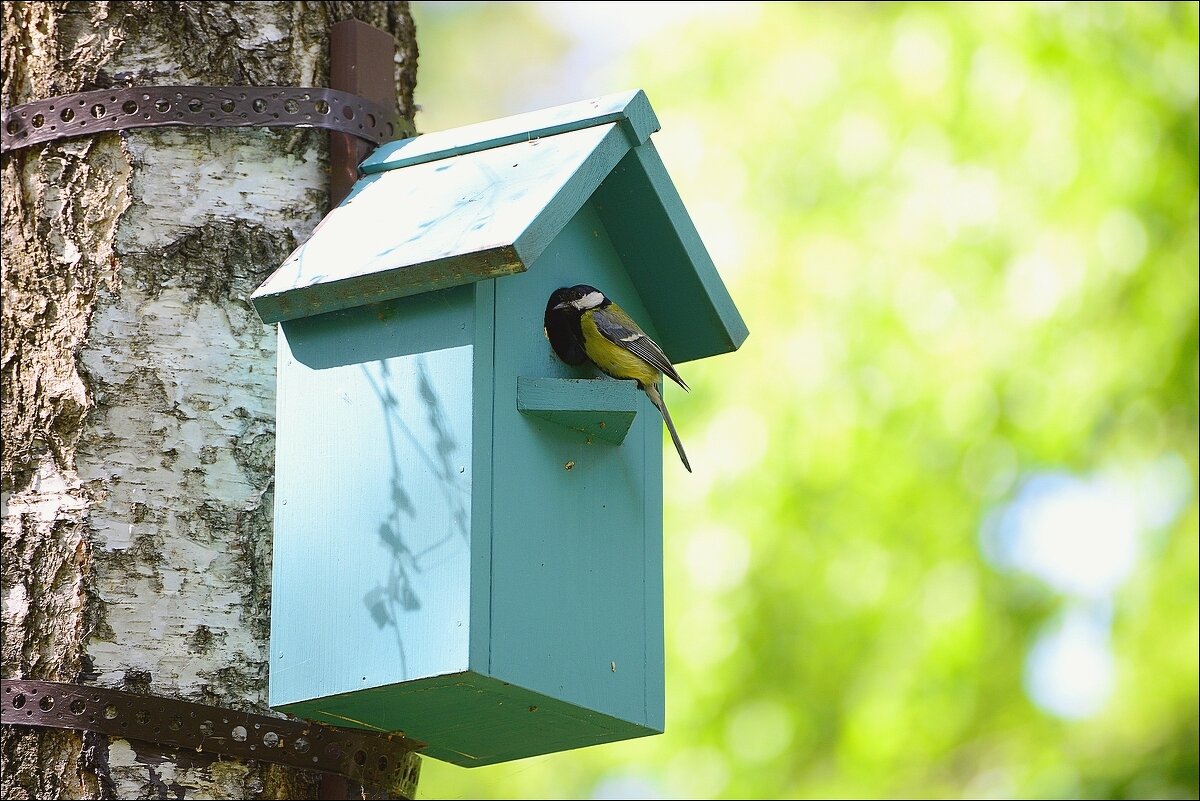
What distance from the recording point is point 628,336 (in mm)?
2928

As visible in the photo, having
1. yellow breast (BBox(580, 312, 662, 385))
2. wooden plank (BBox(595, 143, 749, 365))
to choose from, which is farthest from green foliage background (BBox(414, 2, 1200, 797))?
yellow breast (BBox(580, 312, 662, 385))

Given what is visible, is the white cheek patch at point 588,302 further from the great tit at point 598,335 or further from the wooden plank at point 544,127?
the wooden plank at point 544,127

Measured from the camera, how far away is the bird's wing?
2.88 meters

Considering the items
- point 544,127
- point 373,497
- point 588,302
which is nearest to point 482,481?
point 373,497

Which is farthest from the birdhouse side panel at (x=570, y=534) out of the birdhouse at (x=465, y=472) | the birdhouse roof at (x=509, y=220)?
the birdhouse roof at (x=509, y=220)

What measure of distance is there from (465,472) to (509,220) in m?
0.41

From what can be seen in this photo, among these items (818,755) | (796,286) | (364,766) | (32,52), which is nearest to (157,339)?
(32,52)

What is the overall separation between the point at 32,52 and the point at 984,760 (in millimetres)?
4113

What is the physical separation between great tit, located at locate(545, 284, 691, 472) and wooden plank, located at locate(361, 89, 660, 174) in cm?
29

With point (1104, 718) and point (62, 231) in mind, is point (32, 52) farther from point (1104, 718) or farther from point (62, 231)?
point (1104, 718)

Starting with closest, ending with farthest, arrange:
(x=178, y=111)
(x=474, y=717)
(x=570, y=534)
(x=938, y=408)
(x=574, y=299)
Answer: (x=474, y=717) < (x=570, y=534) < (x=574, y=299) < (x=178, y=111) < (x=938, y=408)

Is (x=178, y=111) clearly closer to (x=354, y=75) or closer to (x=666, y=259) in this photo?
(x=354, y=75)

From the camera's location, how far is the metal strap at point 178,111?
3045mm

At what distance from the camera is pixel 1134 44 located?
545 cm
